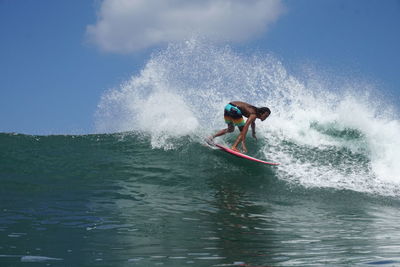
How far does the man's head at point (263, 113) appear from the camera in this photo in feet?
30.3

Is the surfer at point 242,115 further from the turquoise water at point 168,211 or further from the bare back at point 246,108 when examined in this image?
the turquoise water at point 168,211

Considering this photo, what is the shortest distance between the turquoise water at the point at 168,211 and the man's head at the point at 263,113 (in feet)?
3.91

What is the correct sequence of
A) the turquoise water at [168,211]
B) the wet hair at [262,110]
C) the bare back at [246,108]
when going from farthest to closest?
the bare back at [246,108]
the wet hair at [262,110]
the turquoise water at [168,211]

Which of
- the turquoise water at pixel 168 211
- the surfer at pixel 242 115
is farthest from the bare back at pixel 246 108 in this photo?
the turquoise water at pixel 168 211

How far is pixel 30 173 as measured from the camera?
8.50m

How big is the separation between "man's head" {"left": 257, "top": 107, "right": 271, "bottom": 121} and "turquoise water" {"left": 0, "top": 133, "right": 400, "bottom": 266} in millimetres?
1192

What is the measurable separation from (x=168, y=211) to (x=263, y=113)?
13.2 feet

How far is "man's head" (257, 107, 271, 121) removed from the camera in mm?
9227

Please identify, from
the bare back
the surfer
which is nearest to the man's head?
the surfer

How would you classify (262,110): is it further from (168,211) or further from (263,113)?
→ (168,211)

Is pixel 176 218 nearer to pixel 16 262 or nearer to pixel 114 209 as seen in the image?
pixel 114 209

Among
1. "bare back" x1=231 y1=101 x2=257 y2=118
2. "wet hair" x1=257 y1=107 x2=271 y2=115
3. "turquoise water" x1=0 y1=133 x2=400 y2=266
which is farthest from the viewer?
"bare back" x1=231 y1=101 x2=257 y2=118

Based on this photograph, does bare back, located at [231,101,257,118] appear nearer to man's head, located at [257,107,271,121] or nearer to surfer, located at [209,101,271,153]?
surfer, located at [209,101,271,153]

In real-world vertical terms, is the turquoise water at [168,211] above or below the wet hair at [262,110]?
below
